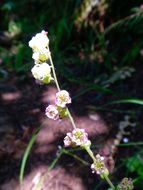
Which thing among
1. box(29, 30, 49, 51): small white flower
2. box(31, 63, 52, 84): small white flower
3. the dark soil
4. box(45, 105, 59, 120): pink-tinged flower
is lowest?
box(45, 105, 59, 120): pink-tinged flower

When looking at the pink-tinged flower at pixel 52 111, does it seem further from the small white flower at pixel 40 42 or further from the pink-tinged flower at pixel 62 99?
the small white flower at pixel 40 42

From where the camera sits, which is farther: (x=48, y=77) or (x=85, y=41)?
(x=85, y=41)

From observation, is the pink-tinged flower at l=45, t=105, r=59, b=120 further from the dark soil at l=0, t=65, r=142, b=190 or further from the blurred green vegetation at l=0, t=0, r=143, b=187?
the blurred green vegetation at l=0, t=0, r=143, b=187

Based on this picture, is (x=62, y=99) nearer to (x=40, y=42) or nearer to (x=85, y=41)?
(x=40, y=42)

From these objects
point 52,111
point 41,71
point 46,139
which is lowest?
point 52,111

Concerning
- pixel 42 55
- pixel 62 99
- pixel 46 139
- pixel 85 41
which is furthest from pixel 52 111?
pixel 85 41

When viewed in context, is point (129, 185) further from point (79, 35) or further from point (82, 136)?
point (79, 35)

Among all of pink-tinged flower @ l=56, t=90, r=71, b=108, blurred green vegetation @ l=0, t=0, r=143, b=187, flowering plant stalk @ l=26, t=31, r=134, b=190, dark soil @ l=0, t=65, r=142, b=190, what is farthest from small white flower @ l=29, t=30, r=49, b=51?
blurred green vegetation @ l=0, t=0, r=143, b=187

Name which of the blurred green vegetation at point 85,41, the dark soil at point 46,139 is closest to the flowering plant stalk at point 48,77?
the dark soil at point 46,139

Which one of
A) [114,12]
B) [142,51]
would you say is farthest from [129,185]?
[114,12]
